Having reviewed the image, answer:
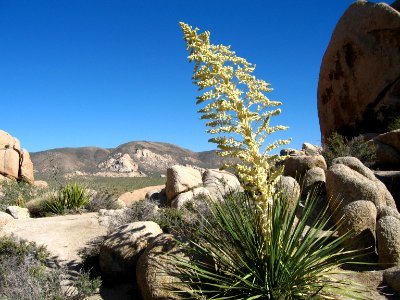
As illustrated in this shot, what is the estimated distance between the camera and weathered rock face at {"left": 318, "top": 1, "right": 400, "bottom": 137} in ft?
67.9

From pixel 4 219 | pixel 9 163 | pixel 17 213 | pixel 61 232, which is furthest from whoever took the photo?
pixel 9 163

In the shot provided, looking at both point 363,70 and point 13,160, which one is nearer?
point 363,70

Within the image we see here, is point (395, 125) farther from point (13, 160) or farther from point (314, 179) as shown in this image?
point (13, 160)

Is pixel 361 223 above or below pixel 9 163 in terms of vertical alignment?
below

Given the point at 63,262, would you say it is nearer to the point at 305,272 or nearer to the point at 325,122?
the point at 305,272

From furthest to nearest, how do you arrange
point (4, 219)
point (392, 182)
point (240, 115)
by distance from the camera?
point (392, 182) < point (4, 219) < point (240, 115)

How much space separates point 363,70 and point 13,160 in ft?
71.2

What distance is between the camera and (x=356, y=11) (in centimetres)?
2259

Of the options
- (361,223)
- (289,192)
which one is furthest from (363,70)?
(289,192)

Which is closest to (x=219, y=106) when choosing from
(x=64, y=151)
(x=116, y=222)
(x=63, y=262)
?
(x=63, y=262)

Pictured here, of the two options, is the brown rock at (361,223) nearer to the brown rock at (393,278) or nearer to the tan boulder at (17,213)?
the brown rock at (393,278)

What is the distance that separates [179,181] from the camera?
1638cm

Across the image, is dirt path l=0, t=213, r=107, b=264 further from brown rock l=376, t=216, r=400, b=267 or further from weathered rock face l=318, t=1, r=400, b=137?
weathered rock face l=318, t=1, r=400, b=137

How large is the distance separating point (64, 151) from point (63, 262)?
301 ft
